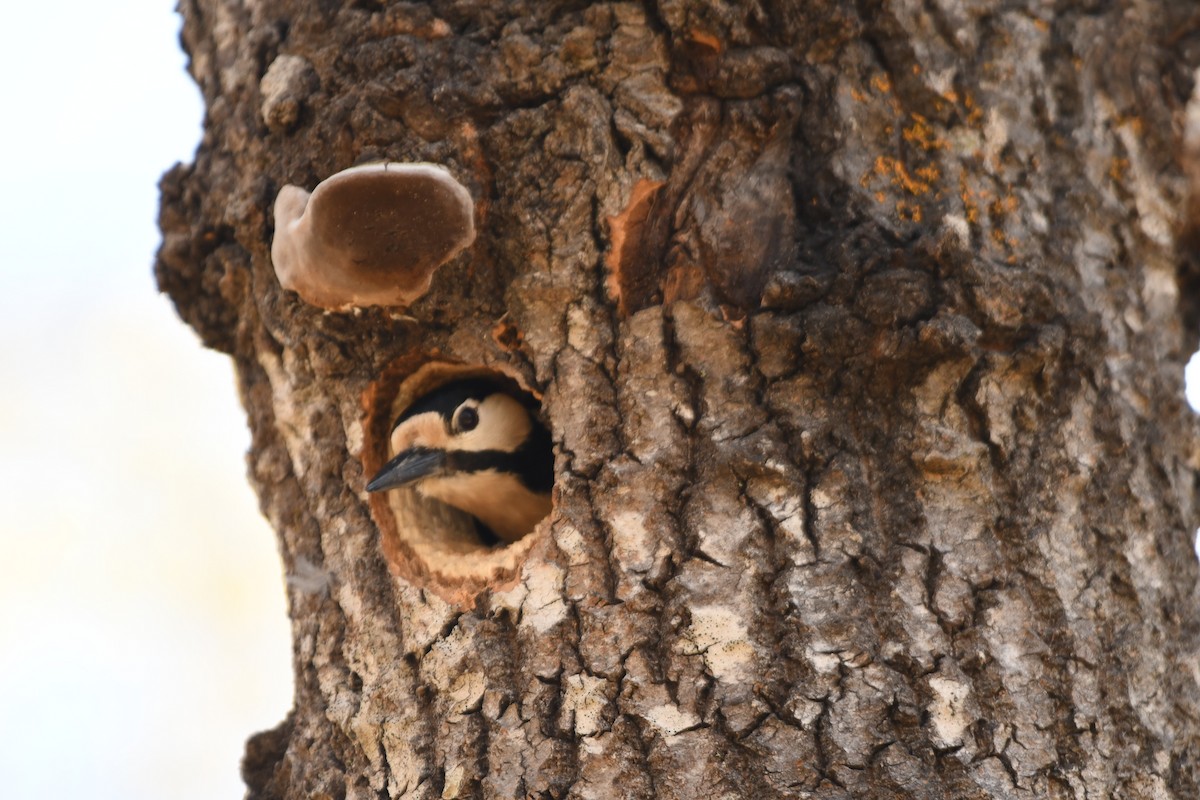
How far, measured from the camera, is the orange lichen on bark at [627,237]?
2.60m

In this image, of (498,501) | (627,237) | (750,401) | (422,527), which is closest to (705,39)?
(627,237)

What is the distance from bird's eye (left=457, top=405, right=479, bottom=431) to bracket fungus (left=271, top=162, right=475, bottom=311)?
35.1 inches

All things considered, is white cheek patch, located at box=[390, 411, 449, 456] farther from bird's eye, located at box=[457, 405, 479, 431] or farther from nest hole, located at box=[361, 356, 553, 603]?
bird's eye, located at box=[457, 405, 479, 431]

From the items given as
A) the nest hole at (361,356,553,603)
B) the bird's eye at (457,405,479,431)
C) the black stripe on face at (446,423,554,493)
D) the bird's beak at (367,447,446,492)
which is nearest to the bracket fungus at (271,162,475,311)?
the nest hole at (361,356,553,603)

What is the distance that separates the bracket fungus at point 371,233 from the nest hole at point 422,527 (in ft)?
0.91

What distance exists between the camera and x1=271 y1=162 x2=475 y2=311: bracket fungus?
8.11 feet

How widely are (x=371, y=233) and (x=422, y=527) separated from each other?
861mm

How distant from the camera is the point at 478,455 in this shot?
3834mm

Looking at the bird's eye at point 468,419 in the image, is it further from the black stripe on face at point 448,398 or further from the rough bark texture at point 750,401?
the rough bark texture at point 750,401

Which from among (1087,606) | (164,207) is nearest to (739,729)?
(1087,606)

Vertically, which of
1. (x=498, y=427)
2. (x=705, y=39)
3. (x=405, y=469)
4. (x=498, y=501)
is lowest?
(x=405, y=469)

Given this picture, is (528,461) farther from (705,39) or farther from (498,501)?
(705,39)

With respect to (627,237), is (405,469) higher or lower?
lower

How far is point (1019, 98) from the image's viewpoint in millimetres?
2951
